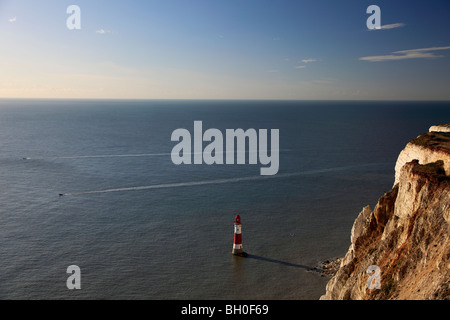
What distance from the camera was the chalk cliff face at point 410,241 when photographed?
15.6 m

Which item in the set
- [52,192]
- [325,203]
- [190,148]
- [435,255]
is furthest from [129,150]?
[435,255]

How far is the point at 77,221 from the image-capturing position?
42562mm

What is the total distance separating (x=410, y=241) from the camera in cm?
1791

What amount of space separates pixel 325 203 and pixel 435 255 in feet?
112

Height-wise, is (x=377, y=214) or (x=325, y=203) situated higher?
(x=377, y=214)

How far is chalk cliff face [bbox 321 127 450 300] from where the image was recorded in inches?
612
